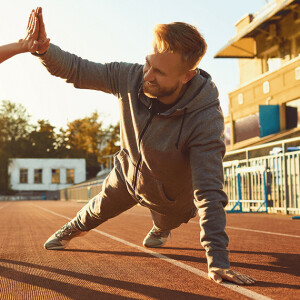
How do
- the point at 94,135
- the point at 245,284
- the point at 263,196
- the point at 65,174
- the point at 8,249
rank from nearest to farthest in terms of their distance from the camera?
1. the point at 245,284
2. the point at 8,249
3. the point at 263,196
4. the point at 94,135
5. the point at 65,174

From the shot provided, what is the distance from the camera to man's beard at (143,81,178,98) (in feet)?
10.7

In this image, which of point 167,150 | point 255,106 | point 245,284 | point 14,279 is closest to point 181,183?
point 167,150

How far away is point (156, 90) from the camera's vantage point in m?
3.27

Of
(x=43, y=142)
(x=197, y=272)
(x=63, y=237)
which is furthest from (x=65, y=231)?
(x=43, y=142)

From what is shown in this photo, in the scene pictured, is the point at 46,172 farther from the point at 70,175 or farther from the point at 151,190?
the point at 151,190

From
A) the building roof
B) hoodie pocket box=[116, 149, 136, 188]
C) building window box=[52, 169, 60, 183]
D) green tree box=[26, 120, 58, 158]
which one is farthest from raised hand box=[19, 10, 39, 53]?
A: green tree box=[26, 120, 58, 158]

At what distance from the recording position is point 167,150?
11.2ft

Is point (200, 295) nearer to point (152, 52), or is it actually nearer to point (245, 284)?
point (245, 284)

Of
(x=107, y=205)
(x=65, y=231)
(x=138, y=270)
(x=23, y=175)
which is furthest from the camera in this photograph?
(x=23, y=175)

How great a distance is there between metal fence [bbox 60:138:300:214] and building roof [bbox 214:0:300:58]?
29.4ft

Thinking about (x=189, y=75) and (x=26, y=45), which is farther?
(x=26, y=45)

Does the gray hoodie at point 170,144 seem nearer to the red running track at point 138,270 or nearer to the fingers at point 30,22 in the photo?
the fingers at point 30,22

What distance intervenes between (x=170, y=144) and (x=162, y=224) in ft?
4.07

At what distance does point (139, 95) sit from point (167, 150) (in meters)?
0.48
